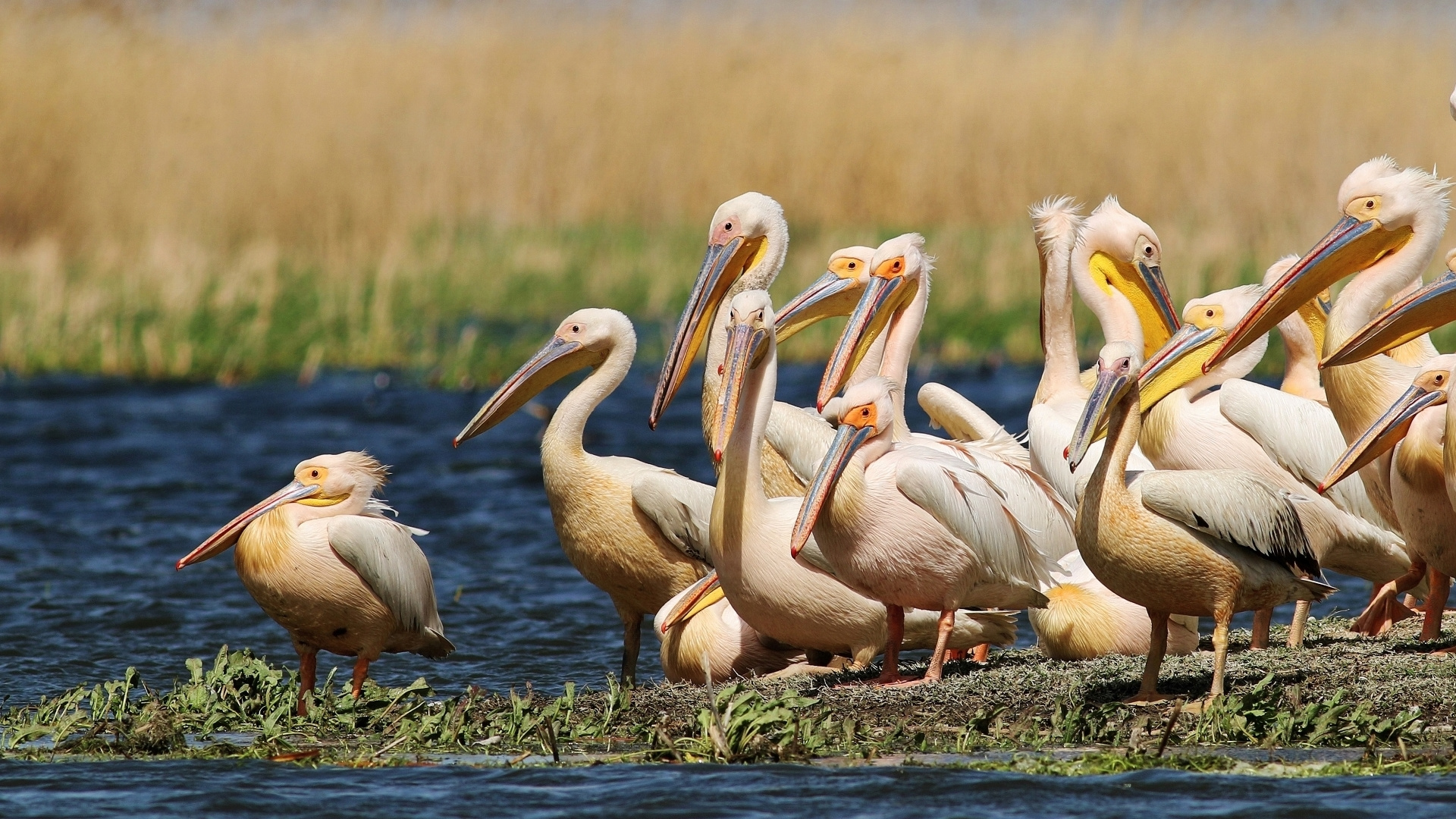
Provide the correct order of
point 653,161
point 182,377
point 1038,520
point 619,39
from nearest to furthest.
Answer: point 1038,520, point 182,377, point 653,161, point 619,39

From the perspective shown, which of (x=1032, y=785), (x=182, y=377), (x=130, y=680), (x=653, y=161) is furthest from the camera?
(x=653, y=161)

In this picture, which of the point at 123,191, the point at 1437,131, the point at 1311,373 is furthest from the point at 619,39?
the point at 1311,373

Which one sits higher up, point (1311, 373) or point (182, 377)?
point (1311, 373)

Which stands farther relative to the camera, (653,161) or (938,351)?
(653,161)

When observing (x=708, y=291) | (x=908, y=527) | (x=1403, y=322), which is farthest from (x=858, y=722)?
(x=708, y=291)

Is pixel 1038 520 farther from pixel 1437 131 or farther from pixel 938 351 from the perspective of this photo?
pixel 1437 131

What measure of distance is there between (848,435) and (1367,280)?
5.75 feet

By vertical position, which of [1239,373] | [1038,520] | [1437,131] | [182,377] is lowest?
[182,377]

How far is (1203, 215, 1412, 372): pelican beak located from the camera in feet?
19.1

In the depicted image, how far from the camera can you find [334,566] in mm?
6016

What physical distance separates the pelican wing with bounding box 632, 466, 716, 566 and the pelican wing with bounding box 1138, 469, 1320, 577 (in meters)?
1.62

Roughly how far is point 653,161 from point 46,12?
20.0 ft

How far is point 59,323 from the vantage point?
15.0 meters

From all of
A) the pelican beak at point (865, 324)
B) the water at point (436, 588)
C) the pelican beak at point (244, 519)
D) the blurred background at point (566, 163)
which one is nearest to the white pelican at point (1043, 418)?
the pelican beak at point (865, 324)
